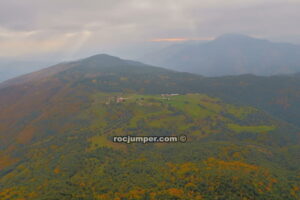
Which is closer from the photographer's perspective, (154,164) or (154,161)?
(154,164)

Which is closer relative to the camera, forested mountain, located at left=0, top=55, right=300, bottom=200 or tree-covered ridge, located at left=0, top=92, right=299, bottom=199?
tree-covered ridge, located at left=0, top=92, right=299, bottom=199

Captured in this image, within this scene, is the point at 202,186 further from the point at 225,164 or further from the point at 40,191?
the point at 40,191

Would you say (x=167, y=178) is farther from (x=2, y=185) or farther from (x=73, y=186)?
(x=2, y=185)

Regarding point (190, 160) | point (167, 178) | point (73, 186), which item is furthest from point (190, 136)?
point (73, 186)

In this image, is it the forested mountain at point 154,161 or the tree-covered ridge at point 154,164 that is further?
→ the forested mountain at point 154,161

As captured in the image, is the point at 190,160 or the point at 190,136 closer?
the point at 190,160

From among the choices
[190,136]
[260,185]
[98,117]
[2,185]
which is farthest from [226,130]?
[2,185]

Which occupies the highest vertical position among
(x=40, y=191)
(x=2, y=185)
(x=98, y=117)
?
(x=98, y=117)

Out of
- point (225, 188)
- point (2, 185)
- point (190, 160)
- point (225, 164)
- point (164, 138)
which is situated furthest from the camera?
point (164, 138)

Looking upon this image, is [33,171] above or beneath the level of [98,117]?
beneath

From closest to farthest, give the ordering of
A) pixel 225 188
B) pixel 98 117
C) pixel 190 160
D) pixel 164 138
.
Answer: pixel 225 188 → pixel 190 160 → pixel 164 138 → pixel 98 117
